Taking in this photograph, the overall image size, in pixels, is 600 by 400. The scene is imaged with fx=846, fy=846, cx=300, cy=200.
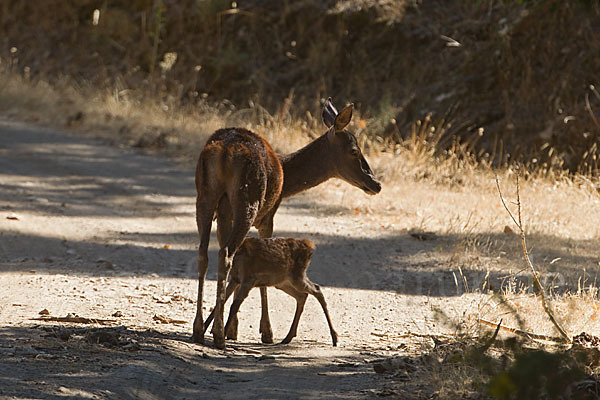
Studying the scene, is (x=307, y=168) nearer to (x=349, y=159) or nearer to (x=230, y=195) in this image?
(x=349, y=159)

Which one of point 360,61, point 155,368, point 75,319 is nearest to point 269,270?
point 155,368

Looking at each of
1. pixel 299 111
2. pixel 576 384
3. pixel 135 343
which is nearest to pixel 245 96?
pixel 299 111

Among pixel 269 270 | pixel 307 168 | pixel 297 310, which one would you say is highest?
pixel 307 168

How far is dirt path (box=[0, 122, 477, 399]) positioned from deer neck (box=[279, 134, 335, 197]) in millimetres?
1166

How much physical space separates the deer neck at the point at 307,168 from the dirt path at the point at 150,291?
1.17 m

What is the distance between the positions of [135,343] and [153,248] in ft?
12.2

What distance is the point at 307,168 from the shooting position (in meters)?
7.40

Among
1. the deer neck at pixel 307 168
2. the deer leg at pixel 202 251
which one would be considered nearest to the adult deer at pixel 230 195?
the deer leg at pixel 202 251

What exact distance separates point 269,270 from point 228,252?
40cm

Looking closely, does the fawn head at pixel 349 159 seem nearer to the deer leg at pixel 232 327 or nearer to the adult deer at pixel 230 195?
the adult deer at pixel 230 195

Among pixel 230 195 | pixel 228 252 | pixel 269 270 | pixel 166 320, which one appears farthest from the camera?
pixel 166 320

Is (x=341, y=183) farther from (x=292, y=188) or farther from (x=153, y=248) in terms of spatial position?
(x=292, y=188)

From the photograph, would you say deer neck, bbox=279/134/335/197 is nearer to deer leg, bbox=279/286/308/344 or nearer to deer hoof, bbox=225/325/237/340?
deer leg, bbox=279/286/308/344

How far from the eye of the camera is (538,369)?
406 centimetres
